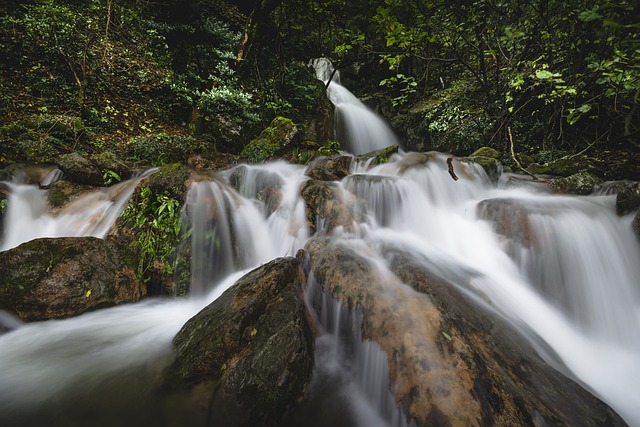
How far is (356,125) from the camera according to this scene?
12461mm

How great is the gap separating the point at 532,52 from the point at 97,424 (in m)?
9.77

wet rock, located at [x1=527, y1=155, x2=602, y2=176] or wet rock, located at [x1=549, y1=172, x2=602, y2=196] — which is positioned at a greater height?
wet rock, located at [x1=527, y1=155, x2=602, y2=176]

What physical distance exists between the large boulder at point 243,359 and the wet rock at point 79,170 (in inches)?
160

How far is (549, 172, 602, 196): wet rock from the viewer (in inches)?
200

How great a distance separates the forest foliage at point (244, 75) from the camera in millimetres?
5320

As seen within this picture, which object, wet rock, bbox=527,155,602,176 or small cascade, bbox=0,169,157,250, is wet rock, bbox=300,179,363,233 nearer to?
small cascade, bbox=0,169,157,250

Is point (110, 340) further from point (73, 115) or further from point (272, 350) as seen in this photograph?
point (73, 115)

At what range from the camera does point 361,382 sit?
2236 millimetres

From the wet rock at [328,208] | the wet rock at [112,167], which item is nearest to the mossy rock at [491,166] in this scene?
the wet rock at [328,208]

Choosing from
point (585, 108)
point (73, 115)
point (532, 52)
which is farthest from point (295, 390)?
point (532, 52)

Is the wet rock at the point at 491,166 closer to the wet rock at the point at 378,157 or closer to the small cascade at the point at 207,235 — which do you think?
the wet rock at the point at 378,157

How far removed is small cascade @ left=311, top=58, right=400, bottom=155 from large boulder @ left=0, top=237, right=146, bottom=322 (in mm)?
9704

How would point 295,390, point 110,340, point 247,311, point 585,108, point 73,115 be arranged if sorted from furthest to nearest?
point 73,115 → point 585,108 → point 110,340 → point 247,311 → point 295,390

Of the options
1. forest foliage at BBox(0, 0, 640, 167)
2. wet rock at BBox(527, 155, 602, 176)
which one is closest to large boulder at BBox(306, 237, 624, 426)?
forest foliage at BBox(0, 0, 640, 167)
